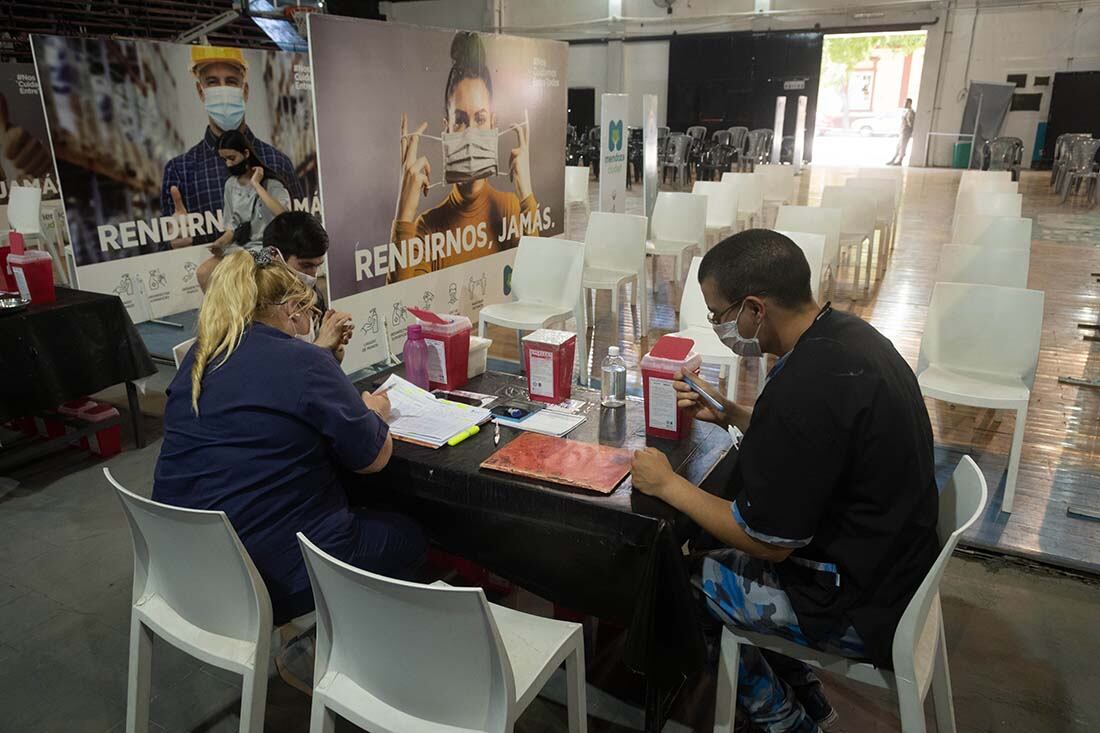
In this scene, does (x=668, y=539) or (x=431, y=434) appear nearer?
(x=668, y=539)

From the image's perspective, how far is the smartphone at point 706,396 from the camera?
1905 millimetres

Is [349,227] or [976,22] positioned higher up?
[976,22]

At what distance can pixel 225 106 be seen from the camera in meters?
5.57

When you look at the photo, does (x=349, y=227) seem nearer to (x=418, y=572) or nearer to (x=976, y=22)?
(x=418, y=572)

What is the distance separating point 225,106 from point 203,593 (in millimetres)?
4848

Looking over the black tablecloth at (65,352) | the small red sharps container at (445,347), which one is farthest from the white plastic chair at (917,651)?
the black tablecloth at (65,352)

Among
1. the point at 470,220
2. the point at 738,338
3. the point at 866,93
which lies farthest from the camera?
the point at 866,93

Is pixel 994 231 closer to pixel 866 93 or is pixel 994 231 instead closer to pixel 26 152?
pixel 26 152

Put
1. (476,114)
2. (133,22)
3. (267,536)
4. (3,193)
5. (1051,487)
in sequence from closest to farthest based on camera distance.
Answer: (267,536)
(1051,487)
(476,114)
(3,193)
(133,22)

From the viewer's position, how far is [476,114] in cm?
460

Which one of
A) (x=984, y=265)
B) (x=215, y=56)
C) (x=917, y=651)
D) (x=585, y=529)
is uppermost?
(x=215, y=56)

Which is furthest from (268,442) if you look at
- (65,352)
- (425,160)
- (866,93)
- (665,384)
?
(866,93)

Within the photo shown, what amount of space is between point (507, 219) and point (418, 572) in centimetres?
343

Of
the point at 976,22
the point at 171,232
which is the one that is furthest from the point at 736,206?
the point at 976,22
